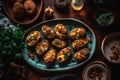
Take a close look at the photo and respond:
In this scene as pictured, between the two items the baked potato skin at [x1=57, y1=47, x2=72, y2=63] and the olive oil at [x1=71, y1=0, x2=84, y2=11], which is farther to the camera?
the olive oil at [x1=71, y1=0, x2=84, y2=11]

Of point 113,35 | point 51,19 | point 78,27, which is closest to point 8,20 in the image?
point 51,19

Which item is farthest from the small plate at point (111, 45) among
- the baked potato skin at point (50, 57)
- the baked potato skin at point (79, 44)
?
the baked potato skin at point (50, 57)

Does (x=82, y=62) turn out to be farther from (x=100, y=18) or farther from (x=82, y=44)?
(x=100, y=18)

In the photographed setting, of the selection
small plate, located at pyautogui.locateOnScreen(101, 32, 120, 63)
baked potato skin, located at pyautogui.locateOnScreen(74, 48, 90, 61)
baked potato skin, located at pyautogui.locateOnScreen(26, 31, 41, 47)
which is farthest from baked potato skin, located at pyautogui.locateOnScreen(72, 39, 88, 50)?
baked potato skin, located at pyautogui.locateOnScreen(26, 31, 41, 47)

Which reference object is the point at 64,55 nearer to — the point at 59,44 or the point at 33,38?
the point at 59,44

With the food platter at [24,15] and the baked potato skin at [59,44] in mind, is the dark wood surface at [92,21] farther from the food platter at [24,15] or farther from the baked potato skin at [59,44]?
the baked potato skin at [59,44]

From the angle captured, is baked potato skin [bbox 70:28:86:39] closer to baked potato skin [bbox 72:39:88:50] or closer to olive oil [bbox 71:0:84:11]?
baked potato skin [bbox 72:39:88:50]

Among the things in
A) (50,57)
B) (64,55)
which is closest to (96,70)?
(64,55)
